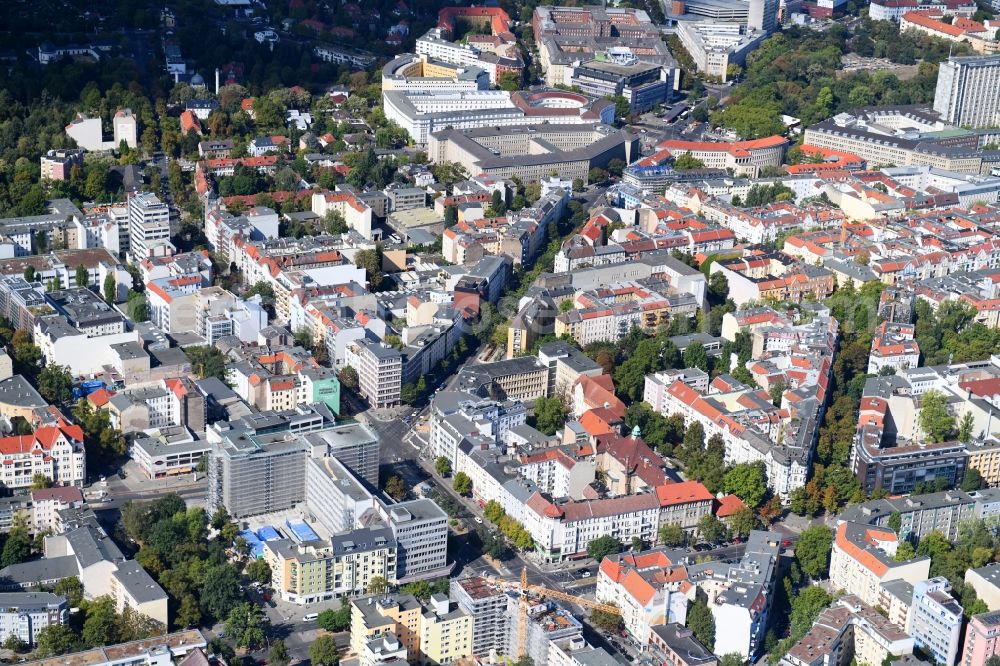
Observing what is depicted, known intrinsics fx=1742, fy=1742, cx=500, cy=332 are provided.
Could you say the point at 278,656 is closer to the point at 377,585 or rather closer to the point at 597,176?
the point at 377,585

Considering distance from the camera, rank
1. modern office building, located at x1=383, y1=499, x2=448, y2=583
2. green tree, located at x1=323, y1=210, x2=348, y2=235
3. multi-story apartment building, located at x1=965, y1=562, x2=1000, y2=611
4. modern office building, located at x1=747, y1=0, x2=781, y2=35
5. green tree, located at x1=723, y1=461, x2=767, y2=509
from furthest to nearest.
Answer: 1. modern office building, located at x1=747, y1=0, x2=781, y2=35
2. green tree, located at x1=323, y1=210, x2=348, y2=235
3. green tree, located at x1=723, y1=461, x2=767, y2=509
4. modern office building, located at x1=383, y1=499, x2=448, y2=583
5. multi-story apartment building, located at x1=965, y1=562, x2=1000, y2=611

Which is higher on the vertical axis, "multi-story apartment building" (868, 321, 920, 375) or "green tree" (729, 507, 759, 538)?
"multi-story apartment building" (868, 321, 920, 375)

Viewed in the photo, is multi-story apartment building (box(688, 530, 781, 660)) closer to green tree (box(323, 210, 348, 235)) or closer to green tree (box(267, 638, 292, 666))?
green tree (box(267, 638, 292, 666))

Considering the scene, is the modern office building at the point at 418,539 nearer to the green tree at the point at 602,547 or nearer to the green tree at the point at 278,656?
the green tree at the point at 602,547

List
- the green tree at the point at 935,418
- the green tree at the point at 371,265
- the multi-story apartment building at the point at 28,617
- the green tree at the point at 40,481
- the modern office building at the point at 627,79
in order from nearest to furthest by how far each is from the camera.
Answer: the multi-story apartment building at the point at 28,617 < the green tree at the point at 40,481 < the green tree at the point at 935,418 < the green tree at the point at 371,265 < the modern office building at the point at 627,79

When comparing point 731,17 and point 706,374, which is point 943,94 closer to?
point 731,17

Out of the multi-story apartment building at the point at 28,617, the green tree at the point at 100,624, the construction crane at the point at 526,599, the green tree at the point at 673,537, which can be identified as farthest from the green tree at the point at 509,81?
the multi-story apartment building at the point at 28,617

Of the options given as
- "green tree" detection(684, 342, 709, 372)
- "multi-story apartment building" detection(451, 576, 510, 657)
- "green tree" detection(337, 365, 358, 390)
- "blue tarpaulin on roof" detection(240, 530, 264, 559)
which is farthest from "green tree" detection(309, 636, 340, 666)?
"green tree" detection(684, 342, 709, 372)
